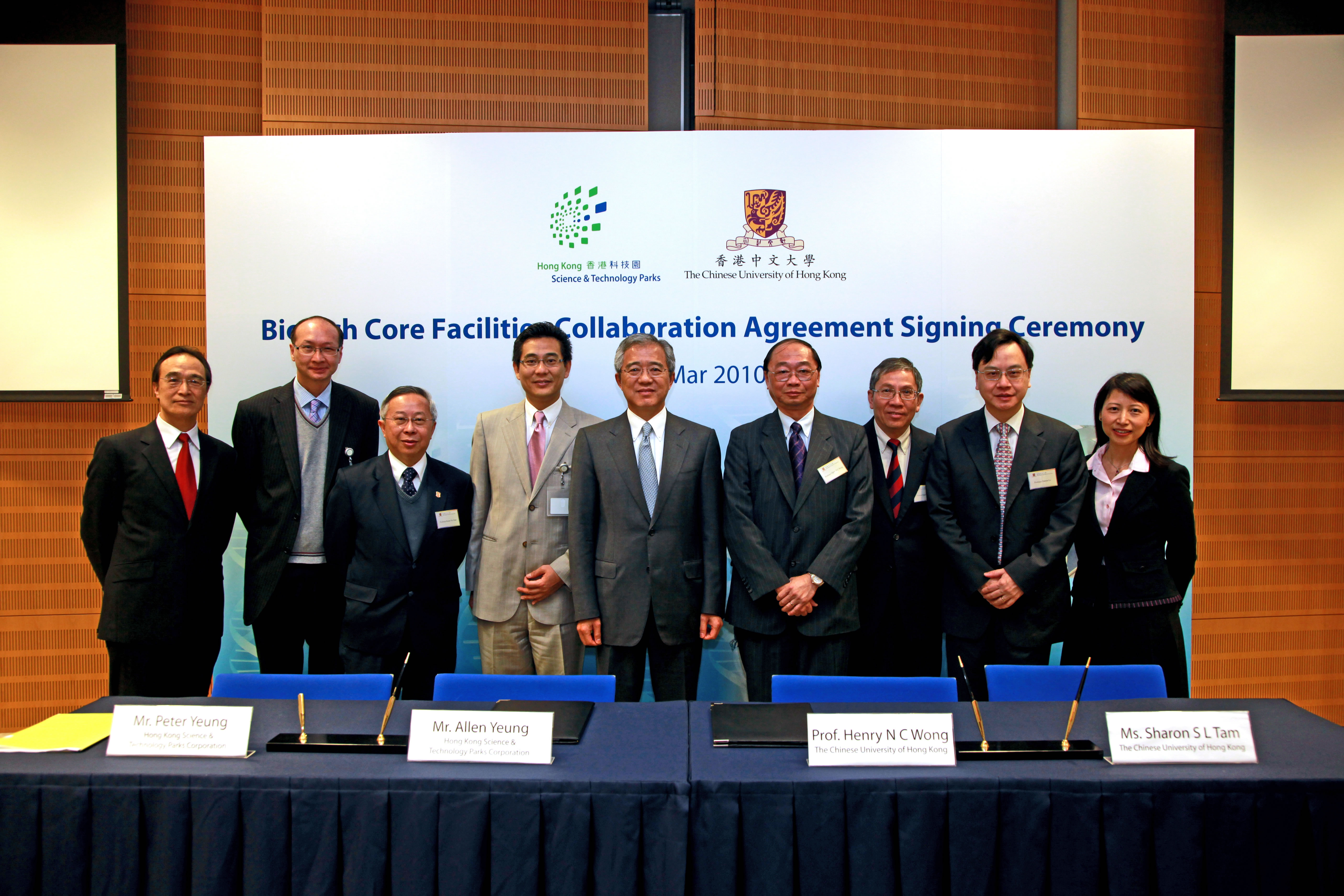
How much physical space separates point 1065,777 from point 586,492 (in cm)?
184

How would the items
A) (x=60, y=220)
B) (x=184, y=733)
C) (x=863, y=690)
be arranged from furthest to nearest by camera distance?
1. (x=60, y=220)
2. (x=863, y=690)
3. (x=184, y=733)

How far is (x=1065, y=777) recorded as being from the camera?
1523 mm

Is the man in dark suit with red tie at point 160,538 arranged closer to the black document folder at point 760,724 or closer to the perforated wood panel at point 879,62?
the black document folder at point 760,724

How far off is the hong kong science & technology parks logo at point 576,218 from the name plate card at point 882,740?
108 inches

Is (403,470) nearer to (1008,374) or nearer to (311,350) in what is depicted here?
(311,350)

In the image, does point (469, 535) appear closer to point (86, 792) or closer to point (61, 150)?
point (86, 792)

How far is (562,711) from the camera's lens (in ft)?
6.14

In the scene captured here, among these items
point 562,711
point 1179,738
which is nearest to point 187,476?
point 562,711

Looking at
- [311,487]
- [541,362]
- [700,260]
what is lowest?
[311,487]

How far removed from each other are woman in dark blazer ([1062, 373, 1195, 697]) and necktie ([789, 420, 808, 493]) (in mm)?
1094

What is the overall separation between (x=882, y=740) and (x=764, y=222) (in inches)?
107

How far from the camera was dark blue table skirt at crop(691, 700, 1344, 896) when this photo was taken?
4.92 ft

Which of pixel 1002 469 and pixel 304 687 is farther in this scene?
pixel 1002 469

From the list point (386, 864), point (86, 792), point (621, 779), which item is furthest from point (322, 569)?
point (621, 779)
